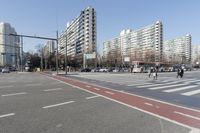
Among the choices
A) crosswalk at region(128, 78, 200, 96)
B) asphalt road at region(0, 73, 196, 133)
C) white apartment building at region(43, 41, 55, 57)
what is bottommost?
crosswalk at region(128, 78, 200, 96)

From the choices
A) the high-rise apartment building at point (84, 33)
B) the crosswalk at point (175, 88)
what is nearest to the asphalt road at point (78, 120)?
the crosswalk at point (175, 88)

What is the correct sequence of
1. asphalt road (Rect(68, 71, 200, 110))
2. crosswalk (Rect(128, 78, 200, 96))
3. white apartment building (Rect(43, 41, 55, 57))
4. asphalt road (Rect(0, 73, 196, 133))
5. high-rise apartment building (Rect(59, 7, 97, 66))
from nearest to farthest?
1. asphalt road (Rect(0, 73, 196, 133))
2. asphalt road (Rect(68, 71, 200, 110))
3. crosswalk (Rect(128, 78, 200, 96))
4. high-rise apartment building (Rect(59, 7, 97, 66))
5. white apartment building (Rect(43, 41, 55, 57))

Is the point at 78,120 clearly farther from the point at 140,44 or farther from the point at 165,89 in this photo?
the point at 140,44

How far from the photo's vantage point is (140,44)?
15025cm

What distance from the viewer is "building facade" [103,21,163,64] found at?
122088 millimetres

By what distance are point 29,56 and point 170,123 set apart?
114825 millimetres

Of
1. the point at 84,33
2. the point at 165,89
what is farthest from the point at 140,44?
the point at 165,89

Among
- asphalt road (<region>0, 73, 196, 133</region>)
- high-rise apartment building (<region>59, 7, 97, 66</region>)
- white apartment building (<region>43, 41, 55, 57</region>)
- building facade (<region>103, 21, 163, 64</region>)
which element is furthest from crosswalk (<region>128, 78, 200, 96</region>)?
white apartment building (<region>43, 41, 55, 57</region>)

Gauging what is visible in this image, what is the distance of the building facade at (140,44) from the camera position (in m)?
122

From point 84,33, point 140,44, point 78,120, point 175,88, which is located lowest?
point 175,88

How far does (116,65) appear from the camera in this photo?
11938cm

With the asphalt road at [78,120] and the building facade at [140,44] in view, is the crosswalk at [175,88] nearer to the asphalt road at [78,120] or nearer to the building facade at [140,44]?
the asphalt road at [78,120]

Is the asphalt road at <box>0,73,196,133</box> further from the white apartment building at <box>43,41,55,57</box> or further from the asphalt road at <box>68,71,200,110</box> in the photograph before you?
the white apartment building at <box>43,41,55,57</box>

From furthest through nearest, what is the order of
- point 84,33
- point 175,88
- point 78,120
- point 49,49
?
point 49,49, point 84,33, point 175,88, point 78,120
